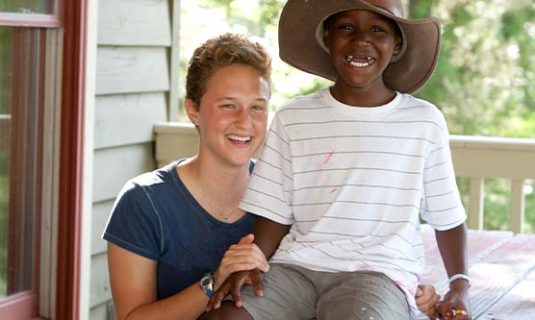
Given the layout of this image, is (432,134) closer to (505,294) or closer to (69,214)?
(505,294)

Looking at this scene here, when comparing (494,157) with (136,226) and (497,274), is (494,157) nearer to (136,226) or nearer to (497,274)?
(497,274)

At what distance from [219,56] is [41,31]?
1.02m

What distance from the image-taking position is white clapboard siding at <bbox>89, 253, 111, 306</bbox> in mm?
4102

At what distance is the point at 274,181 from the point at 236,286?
0.28 meters

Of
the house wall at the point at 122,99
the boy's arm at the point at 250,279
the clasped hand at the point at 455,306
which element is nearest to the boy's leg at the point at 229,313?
the boy's arm at the point at 250,279

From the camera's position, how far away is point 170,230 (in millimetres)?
2580

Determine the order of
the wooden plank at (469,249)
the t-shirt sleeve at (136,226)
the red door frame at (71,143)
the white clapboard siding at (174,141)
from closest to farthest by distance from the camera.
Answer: the t-shirt sleeve at (136,226) < the wooden plank at (469,249) < the red door frame at (71,143) < the white clapboard siding at (174,141)

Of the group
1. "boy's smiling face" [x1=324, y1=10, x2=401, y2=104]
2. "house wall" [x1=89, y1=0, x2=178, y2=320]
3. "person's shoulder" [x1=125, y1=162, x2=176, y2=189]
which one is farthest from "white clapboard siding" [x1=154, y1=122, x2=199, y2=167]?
"boy's smiling face" [x1=324, y1=10, x2=401, y2=104]

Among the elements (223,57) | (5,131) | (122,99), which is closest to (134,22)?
(122,99)

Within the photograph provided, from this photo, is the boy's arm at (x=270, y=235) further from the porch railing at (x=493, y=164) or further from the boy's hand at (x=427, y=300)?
the porch railing at (x=493, y=164)

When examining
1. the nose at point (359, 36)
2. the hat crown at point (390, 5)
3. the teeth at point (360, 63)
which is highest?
the hat crown at point (390, 5)

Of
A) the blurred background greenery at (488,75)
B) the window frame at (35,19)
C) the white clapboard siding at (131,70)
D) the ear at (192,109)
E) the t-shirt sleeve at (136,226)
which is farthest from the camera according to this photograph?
the blurred background greenery at (488,75)

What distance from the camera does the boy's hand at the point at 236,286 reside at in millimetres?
2178

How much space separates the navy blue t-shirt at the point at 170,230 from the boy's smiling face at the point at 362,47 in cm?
49
